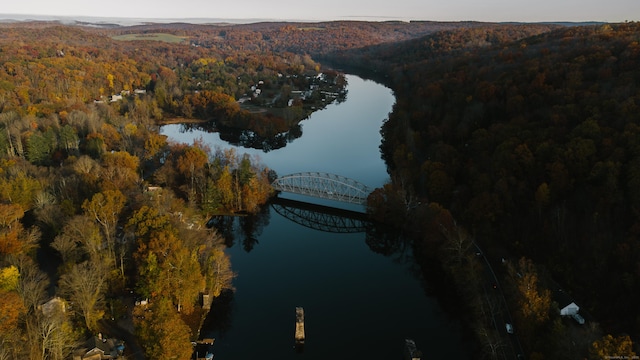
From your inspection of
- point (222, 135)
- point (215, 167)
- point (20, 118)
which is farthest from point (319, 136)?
point (20, 118)

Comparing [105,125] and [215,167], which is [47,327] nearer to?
[215,167]

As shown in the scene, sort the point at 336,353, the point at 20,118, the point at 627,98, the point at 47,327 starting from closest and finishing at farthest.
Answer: the point at 47,327 → the point at 336,353 → the point at 627,98 → the point at 20,118

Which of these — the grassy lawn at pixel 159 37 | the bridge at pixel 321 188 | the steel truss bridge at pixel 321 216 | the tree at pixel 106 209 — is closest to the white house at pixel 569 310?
the steel truss bridge at pixel 321 216

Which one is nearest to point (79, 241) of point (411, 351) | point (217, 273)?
point (217, 273)

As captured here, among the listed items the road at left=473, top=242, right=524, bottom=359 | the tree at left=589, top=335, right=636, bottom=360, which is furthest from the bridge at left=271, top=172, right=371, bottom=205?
the tree at left=589, top=335, right=636, bottom=360

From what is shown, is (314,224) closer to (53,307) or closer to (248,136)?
(53,307)

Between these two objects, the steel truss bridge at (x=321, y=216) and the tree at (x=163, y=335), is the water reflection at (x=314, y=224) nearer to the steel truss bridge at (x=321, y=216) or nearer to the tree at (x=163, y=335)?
the steel truss bridge at (x=321, y=216)

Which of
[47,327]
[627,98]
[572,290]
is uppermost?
[627,98]
